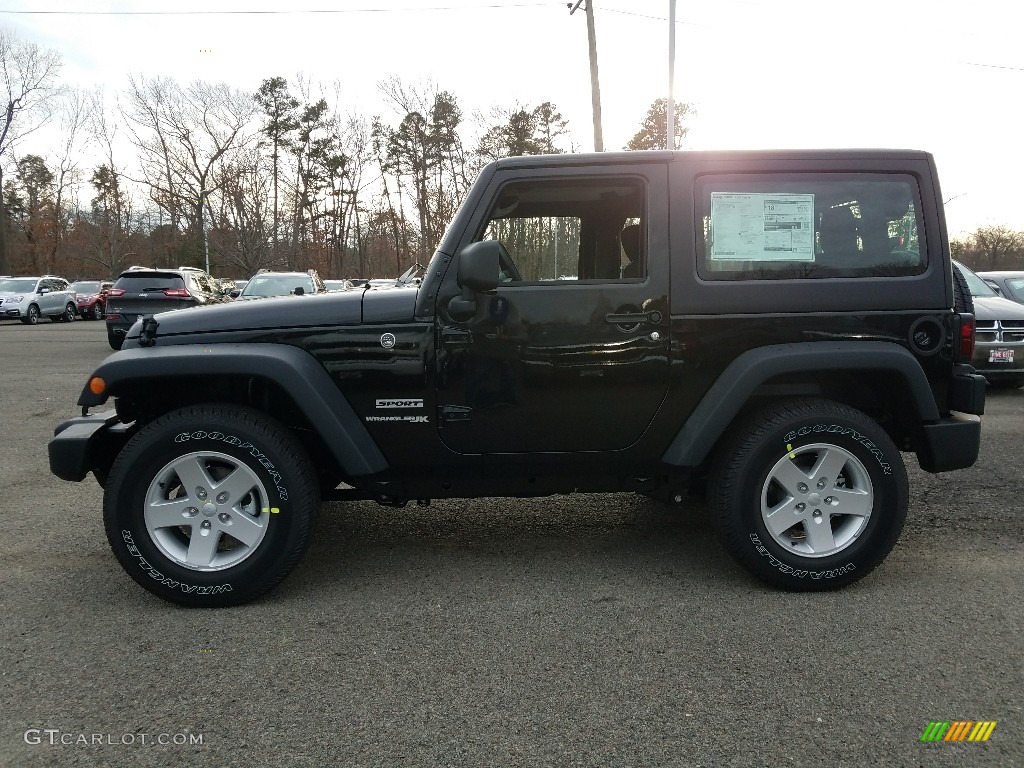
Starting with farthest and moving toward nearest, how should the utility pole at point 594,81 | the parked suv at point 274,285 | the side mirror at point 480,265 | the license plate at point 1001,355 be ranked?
the utility pole at point 594,81 < the parked suv at point 274,285 < the license plate at point 1001,355 < the side mirror at point 480,265

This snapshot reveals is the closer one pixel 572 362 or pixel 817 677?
pixel 817 677

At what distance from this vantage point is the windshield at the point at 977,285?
10.1 metres

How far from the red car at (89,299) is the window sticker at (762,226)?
1320 inches

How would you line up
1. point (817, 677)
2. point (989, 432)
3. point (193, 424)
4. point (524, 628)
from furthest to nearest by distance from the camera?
1. point (989, 432)
2. point (193, 424)
3. point (524, 628)
4. point (817, 677)

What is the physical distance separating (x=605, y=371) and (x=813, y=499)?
1.14 meters

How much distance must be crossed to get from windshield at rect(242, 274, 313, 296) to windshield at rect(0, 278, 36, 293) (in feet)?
61.2

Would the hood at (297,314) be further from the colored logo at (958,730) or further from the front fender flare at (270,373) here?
the colored logo at (958,730)

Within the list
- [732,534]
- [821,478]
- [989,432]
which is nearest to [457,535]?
[732,534]

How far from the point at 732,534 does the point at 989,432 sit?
196 inches

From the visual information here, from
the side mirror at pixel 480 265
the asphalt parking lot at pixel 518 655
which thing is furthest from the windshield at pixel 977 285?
the side mirror at pixel 480 265

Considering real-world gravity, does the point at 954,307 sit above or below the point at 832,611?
above

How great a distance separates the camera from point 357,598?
3.53 meters

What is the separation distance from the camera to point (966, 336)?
3.60m

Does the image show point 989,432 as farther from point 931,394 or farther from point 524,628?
point 524,628
